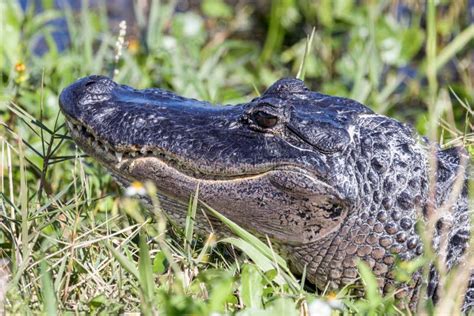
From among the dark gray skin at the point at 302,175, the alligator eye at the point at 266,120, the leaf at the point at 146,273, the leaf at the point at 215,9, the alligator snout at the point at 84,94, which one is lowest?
the leaf at the point at 146,273

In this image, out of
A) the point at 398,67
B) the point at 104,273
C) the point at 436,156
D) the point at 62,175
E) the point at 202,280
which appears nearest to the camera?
the point at 202,280

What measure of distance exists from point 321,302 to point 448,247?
0.77 meters

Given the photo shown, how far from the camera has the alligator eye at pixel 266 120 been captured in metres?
3.36

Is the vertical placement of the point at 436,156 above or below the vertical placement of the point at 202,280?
above

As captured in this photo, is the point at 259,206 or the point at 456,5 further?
the point at 456,5

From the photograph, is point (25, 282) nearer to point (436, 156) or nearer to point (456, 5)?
point (436, 156)

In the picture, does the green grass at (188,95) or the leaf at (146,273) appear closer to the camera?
the leaf at (146,273)

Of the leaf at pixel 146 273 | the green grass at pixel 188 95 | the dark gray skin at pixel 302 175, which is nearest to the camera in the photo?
the leaf at pixel 146 273

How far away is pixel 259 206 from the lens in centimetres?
329

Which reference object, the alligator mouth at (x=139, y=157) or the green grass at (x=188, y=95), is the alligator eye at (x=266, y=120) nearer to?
the alligator mouth at (x=139, y=157)

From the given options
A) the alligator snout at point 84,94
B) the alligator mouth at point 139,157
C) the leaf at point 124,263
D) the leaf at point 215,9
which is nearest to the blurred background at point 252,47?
the leaf at point 215,9

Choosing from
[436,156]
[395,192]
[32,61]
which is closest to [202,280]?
[395,192]

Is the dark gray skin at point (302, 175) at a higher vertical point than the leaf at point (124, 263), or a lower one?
higher

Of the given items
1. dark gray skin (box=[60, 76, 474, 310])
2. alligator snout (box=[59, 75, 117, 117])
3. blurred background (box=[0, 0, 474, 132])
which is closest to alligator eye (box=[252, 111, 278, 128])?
dark gray skin (box=[60, 76, 474, 310])
